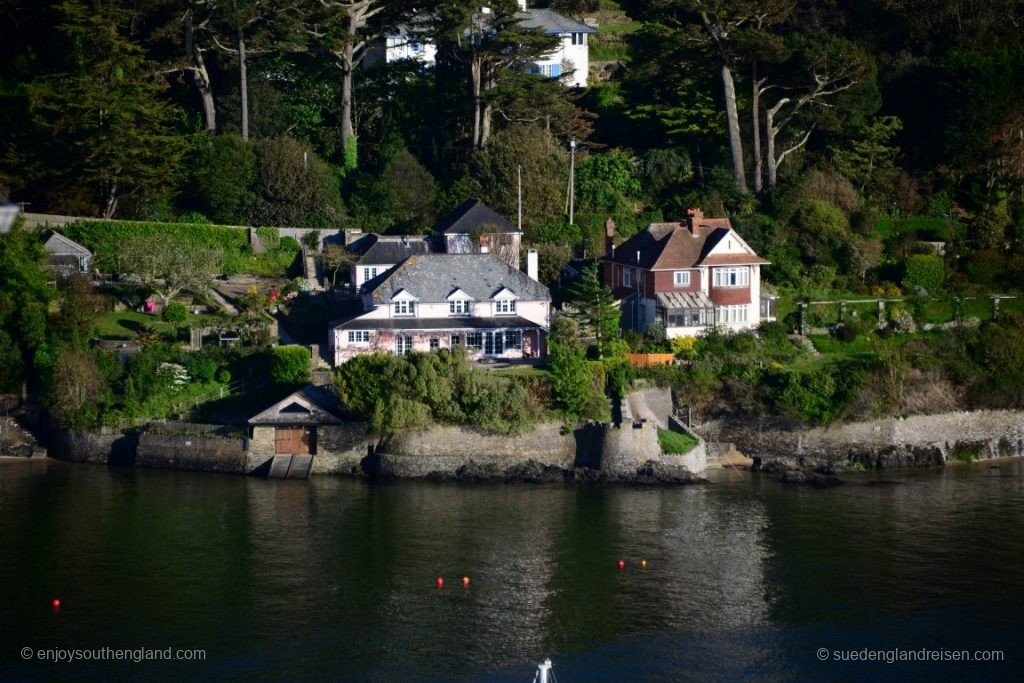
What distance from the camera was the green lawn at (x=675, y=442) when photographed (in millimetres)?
60656

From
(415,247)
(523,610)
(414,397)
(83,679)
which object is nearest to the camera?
(83,679)

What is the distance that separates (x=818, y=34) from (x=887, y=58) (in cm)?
667

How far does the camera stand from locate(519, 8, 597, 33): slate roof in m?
91.6

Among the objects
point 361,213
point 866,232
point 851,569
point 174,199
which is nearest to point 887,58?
point 866,232

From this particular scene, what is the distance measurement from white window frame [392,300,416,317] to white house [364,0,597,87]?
73.1ft

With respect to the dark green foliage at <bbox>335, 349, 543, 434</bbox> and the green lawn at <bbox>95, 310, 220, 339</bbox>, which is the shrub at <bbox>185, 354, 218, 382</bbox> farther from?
the dark green foliage at <bbox>335, 349, 543, 434</bbox>

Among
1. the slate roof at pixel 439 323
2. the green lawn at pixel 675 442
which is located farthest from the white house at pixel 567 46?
the green lawn at pixel 675 442

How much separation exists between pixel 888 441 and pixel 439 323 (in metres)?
17.1

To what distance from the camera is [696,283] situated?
70.1 meters

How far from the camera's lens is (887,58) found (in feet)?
287

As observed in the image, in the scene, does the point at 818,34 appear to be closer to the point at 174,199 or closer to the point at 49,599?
the point at 174,199

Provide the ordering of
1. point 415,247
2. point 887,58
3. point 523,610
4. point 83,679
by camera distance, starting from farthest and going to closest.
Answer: point 887,58
point 415,247
point 523,610
point 83,679

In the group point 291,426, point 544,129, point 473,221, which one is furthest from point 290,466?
point 544,129

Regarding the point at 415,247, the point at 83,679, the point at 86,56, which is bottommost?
the point at 83,679
